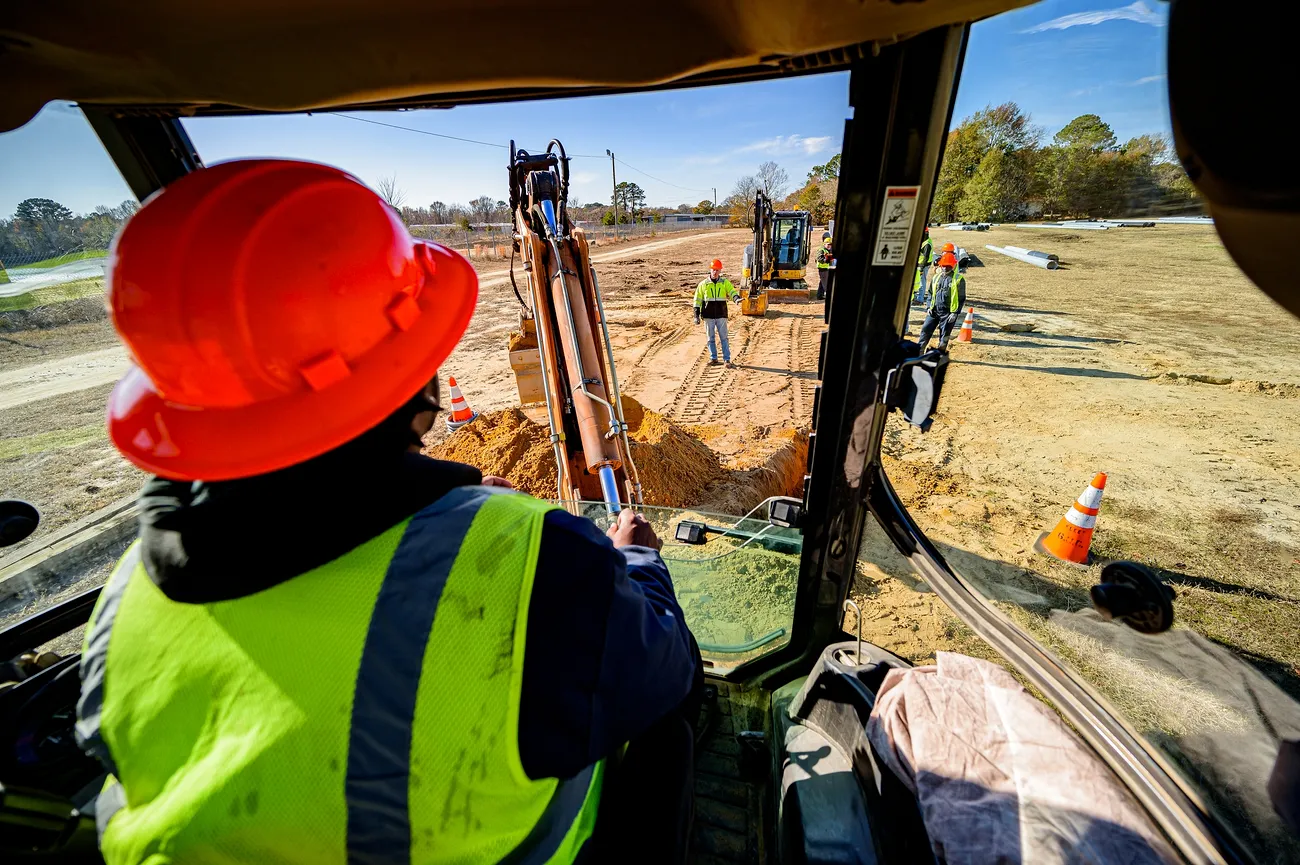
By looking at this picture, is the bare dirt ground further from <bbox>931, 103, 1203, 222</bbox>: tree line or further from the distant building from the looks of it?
the distant building

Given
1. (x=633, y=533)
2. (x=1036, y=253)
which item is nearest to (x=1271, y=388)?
(x=633, y=533)

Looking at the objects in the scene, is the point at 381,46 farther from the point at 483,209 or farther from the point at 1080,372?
the point at 483,209

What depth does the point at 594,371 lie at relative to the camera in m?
3.58

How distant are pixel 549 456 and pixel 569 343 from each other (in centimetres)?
284

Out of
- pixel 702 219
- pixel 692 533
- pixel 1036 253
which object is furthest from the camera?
pixel 702 219

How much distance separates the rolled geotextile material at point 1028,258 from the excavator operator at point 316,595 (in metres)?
25.9

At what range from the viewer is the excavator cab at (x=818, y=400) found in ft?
3.03

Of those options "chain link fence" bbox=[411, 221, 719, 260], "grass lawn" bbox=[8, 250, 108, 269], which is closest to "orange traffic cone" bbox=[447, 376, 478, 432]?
"grass lawn" bbox=[8, 250, 108, 269]

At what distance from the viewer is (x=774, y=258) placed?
15.3 meters

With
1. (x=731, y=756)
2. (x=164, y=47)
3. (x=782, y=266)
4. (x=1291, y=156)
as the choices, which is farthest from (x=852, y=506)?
(x=782, y=266)

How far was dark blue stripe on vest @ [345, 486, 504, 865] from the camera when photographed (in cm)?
70

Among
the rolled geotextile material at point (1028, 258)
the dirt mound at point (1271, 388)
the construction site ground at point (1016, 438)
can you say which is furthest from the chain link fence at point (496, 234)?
the dirt mound at point (1271, 388)

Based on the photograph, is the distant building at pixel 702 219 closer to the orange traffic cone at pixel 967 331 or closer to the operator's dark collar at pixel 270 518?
the orange traffic cone at pixel 967 331

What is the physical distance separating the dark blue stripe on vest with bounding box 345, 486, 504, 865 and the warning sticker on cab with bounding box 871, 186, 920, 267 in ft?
4.35
